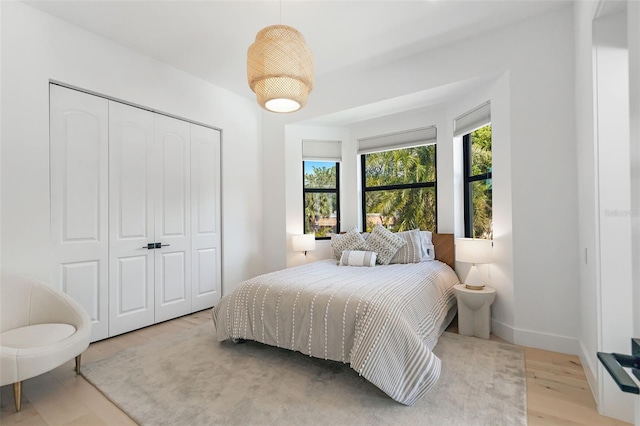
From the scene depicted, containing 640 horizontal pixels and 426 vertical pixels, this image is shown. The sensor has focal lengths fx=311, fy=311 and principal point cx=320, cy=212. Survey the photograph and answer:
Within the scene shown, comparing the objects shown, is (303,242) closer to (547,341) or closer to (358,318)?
(358,318)

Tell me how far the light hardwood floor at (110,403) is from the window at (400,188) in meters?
2.22

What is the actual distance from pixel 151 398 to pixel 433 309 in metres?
2.21

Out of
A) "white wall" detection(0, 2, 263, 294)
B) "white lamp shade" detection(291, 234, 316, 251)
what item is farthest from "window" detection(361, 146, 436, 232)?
"white wall" detection(0, 2, 263, 294)

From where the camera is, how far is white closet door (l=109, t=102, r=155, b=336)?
317 cm

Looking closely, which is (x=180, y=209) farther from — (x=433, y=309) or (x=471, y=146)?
(x=471, y=146)

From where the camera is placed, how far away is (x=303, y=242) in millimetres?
4449

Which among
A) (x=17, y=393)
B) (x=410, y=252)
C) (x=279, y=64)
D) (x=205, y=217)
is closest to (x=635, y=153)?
(x=279, y=64)

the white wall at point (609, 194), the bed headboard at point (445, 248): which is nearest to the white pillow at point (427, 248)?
the bed headboard at point (445, 248)

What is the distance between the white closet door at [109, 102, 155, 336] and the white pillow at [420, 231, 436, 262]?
3.18 m

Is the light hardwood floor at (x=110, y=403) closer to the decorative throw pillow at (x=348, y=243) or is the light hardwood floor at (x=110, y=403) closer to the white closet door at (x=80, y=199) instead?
the white closet door at (x=80, y=199)

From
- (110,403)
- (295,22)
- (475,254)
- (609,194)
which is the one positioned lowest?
(110,403)

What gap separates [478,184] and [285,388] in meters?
3.14

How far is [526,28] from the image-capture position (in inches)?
113

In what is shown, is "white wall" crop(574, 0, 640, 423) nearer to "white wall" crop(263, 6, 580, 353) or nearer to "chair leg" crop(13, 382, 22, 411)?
"white wall" crop(263, 6, 580, 353)
